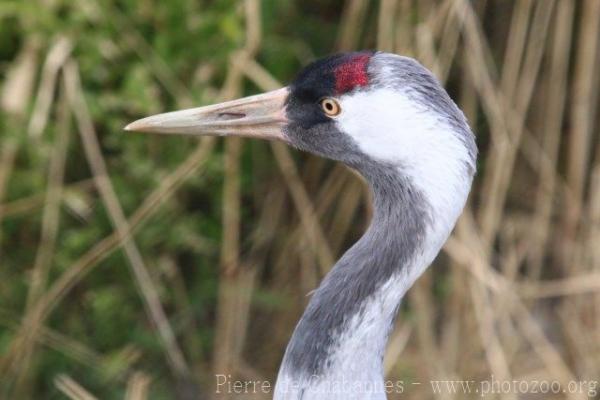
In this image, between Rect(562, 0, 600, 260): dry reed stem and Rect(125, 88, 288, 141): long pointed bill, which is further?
Rect(562, 0, 600, 260): dry reed stem

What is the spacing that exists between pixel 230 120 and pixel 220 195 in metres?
1.47

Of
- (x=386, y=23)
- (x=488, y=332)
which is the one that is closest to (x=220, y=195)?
(x=386, y=23)

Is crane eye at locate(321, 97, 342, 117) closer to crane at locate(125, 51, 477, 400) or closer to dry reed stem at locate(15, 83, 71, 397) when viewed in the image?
crane at locate(125, 51, 477, 400)

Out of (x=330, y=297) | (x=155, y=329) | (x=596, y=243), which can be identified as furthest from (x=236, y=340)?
(x=330, y=297)

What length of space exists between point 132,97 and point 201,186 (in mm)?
433

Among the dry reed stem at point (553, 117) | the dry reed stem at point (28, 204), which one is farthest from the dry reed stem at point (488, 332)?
the dry reed stem at point (28, 204)

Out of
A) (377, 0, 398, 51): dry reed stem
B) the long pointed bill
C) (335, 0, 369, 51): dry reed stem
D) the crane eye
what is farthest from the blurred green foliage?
the crane eye

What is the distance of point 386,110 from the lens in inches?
88.4

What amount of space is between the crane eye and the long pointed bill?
0.10 meters

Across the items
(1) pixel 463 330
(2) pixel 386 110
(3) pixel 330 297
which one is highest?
(1) pixel 463 330

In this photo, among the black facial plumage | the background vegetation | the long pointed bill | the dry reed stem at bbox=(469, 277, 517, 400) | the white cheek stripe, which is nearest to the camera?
the white cheek stripe

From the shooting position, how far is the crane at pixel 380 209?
7.22 feet

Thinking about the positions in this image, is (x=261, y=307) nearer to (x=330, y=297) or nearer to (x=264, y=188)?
(x=264, y=188)

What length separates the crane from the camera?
7.22 feet
